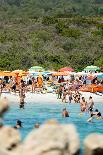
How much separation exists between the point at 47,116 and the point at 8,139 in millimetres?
18903

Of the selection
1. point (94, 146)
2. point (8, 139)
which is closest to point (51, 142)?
point (94, 146)

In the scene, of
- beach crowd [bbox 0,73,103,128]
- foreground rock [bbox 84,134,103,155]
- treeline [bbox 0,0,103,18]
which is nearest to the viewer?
foreground rock [bbox 84,134,103,155]

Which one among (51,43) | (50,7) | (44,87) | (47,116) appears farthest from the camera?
(50,7)

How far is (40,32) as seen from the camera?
74312mm

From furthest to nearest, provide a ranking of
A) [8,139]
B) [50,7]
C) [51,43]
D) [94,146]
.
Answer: [50,7] < [51,43] < [8,139] < [94,146]

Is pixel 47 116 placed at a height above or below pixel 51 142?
below

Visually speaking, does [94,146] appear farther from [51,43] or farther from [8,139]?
[51,43]

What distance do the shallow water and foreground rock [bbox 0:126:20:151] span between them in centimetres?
1198

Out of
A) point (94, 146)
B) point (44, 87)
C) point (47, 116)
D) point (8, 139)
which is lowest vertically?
point (44, 87)

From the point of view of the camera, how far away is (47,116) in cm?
2719

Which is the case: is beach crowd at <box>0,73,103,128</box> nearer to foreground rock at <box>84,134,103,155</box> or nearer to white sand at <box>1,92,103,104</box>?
white sand at <box>1,92,103,104</box>

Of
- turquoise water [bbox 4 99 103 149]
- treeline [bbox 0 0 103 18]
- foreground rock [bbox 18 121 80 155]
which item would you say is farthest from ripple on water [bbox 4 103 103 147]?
treeline [bbox 0 0 103 18]

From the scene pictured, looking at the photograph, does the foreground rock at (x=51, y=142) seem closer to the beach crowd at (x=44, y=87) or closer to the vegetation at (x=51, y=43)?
the beach crowd at (x=44, y=87)

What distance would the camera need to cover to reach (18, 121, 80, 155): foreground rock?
769 centimetres
